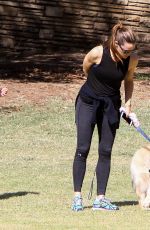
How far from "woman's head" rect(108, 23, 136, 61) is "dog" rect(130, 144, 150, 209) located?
3.98ft

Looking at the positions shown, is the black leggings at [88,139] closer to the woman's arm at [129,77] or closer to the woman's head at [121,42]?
the woman's arm at [129,77]

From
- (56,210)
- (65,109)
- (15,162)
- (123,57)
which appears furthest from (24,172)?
(65,109)

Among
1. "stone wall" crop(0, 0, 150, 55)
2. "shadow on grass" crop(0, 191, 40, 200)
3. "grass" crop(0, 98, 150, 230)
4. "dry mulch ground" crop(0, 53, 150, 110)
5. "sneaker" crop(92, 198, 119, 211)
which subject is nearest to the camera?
"grass" crop(0, 98, 150, 230)

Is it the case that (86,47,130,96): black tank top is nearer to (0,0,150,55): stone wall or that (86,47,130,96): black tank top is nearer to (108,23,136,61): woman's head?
(108,23,136,61): woman's head

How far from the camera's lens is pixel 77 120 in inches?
305

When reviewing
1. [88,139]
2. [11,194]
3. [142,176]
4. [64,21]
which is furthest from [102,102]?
[64,21]

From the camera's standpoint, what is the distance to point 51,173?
36.5ft

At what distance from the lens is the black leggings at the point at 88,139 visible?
766 cm

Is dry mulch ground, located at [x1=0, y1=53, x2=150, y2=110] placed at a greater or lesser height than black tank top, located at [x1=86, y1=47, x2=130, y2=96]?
lesser

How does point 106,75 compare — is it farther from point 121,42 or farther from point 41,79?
point 41,79

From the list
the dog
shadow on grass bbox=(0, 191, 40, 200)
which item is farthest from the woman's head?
shadow on grass bbox=(0, 191, 40, 200)

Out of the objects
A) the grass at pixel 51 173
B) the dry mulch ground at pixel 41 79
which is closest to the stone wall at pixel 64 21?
the dry mulch ground at pixel 41 79

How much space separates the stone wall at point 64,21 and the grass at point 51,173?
559 centimetres

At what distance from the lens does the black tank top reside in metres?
7.56
